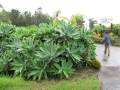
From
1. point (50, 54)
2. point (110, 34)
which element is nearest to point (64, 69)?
point (50, 54)

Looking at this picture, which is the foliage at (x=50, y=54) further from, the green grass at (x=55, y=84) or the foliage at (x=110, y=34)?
the foliage at (x=110, y=34)

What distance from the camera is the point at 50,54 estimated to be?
7320 millimetres

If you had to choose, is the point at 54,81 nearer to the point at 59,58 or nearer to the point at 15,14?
the point at 59,58

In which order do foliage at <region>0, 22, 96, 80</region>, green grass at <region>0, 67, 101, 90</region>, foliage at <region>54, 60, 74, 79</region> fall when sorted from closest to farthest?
green grass at <region>0, 67, 101, 90</region>
foliage at <region>54, 60, 74, 79</region>
foliage at <region>0, 22, 96, 80</region>

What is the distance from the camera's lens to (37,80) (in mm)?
7230

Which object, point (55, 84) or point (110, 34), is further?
point (110, 34)

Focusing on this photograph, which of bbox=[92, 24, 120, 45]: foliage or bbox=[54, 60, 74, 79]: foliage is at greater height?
bbox=[92, 24, 120, 45]: foliage

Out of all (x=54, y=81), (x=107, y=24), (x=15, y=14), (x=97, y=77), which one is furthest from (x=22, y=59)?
(x=15, y=14)

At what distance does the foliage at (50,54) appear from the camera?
24.2 ft

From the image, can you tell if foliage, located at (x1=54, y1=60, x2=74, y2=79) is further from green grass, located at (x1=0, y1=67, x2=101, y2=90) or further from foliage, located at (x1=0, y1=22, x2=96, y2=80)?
green grass, located at (x1=0, y1=67, x2=101, y2=90)

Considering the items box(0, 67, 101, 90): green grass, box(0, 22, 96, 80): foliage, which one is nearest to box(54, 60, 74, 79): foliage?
box(0, 22, 96, 80): foliage

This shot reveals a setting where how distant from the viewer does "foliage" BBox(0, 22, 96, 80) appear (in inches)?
290

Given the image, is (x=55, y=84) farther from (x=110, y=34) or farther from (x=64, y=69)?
(x=110, y=34)

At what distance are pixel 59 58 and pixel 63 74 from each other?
68 cm
